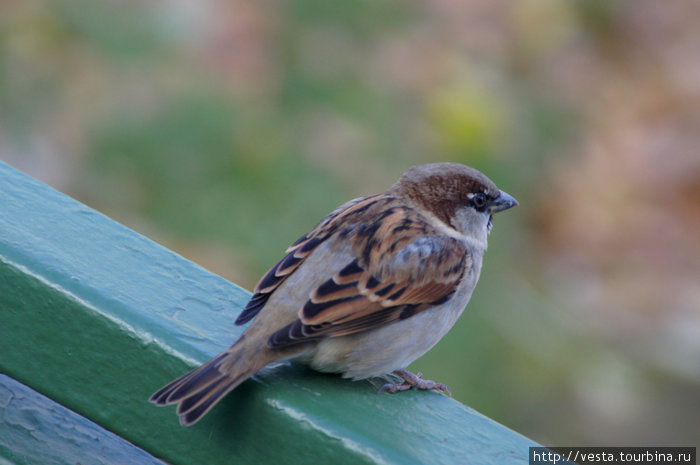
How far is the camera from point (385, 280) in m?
2.71

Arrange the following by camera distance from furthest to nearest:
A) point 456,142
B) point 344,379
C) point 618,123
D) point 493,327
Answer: point 618,123 → point 456,142 → point 493,327 → point 344,379

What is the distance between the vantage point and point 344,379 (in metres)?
2.42

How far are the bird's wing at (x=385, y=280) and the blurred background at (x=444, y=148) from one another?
1656mm

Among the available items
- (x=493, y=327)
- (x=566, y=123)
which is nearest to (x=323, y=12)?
(x=566, y=123)

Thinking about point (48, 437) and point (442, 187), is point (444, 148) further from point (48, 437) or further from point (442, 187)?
point (48, 437)

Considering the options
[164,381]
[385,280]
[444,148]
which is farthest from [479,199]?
[444,148]

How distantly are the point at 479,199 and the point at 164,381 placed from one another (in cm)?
148

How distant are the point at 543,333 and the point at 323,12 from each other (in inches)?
88.2

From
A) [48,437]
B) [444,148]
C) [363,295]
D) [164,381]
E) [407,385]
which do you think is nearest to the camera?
[164,381]

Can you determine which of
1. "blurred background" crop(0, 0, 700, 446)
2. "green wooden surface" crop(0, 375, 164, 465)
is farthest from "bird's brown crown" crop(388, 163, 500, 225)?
"blurred background" crop(0, 0, 700, 446)

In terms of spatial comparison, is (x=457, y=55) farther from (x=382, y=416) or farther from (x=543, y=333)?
(x=382, y=416)

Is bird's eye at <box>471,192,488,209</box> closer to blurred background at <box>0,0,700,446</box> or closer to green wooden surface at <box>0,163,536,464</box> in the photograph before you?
green wooden surface at <box>0,163,536,464</box>

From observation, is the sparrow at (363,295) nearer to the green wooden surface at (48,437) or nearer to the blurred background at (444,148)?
the green wooden surface at (48,437)

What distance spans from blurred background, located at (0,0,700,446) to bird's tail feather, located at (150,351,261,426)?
2.50 meters
